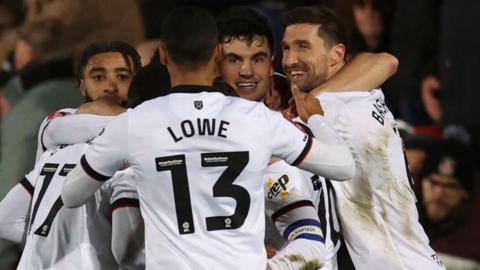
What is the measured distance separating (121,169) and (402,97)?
4.26 metres

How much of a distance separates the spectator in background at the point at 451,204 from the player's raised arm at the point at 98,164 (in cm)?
376

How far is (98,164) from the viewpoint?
16.0 ft

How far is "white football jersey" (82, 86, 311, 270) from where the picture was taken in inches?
189

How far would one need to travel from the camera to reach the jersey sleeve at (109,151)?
4.84 m

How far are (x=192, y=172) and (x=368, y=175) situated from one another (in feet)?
3.90

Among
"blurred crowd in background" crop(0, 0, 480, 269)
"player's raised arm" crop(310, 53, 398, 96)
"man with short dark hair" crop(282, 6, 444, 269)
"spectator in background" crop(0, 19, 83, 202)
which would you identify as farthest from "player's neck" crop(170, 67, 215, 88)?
"blurred crowd in background" crop(0, 0, 480, 269)

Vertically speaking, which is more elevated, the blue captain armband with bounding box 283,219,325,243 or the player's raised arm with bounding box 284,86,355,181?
the player's raised arm with bounding box 284,86,355,181

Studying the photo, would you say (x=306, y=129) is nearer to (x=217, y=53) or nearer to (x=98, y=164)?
(x=217, y=53)

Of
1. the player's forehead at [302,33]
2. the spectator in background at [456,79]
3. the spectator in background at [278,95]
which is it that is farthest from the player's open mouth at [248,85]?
the spectator in background at [456,79]

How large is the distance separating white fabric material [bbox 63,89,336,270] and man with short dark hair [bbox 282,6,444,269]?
2.81 ft

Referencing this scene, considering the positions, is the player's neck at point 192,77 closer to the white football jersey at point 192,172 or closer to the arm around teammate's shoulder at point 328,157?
the white football jersey at point 192,172

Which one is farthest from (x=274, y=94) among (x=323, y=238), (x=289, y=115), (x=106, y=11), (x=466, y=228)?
(x=106, y=11)

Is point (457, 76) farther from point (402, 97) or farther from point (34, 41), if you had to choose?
point (34, 41)

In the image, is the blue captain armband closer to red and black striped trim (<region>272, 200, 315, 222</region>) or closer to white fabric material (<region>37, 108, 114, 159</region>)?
red and black striped trim (<region>272, 200, 315, 222</region>)
